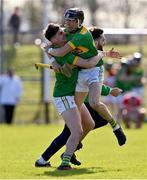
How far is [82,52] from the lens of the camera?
1105 centimetres

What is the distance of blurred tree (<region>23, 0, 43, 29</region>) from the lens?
29.0 metres

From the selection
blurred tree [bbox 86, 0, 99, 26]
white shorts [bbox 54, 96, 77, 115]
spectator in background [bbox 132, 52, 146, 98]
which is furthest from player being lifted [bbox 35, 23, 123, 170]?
blurred tree [bbox 86, 0, 99, 26]

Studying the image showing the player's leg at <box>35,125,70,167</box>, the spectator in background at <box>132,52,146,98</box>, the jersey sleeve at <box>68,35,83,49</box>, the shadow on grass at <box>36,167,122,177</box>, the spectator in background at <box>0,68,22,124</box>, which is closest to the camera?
the shadow on grass at <box>36,167,122,177</box>

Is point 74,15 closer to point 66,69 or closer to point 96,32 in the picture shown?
point 66,69

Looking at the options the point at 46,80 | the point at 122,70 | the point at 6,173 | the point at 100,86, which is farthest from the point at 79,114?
the point at 46,80

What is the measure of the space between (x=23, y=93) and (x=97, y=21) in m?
4.14

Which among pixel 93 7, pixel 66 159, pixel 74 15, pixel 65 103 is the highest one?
pixel 74 15

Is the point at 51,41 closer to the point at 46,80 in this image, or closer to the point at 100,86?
the point at 100,86

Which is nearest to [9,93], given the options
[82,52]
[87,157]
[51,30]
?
[87,157]

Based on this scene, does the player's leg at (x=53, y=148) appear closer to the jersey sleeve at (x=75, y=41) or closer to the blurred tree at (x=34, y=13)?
the jersey sleeve at (x=75, y=41)

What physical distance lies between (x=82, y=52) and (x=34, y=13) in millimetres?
17979

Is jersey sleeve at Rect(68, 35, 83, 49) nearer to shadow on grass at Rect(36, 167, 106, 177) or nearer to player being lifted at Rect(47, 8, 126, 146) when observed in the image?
player being lifted at Rect(47, 8, 126, 146)

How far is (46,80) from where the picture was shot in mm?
28250

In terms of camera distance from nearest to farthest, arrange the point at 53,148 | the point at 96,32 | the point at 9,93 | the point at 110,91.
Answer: the point at 53,148 < the point at 96,32 < the point at 110,91 < the point at 9,93
